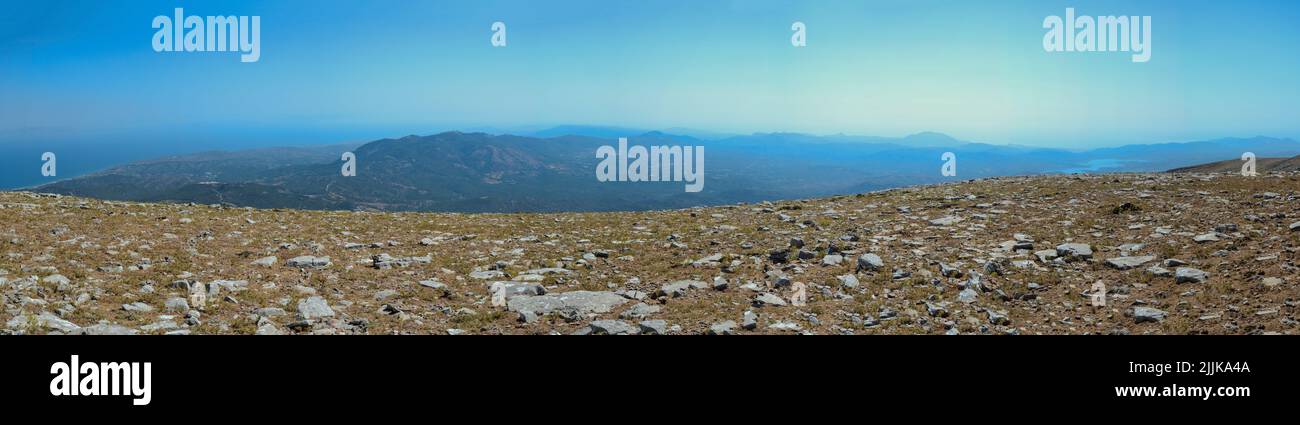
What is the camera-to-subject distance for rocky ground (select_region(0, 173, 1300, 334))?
10.4 m

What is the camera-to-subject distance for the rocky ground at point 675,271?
1036 centimetres

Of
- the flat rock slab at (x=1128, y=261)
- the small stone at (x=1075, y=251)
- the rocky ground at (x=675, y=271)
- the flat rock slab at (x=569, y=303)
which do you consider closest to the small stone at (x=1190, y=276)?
the rocky ground at (x=675, y=271)

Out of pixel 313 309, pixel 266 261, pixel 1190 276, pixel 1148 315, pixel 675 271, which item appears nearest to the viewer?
pixel 1148 315

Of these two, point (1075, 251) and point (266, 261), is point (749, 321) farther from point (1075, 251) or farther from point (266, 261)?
point (266, 261)

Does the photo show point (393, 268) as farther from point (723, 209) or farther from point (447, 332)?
point (723, 209)

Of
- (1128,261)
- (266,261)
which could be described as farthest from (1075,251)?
(266,261)

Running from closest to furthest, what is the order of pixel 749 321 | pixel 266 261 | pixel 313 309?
pixel 749 321, pixel 313 309, pixel 266 261

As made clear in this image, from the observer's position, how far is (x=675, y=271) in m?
15.0

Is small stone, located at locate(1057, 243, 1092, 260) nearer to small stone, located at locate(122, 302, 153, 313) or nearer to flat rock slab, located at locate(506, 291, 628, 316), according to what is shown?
flat rock slab, located at locate(506, 291, 628, 316)

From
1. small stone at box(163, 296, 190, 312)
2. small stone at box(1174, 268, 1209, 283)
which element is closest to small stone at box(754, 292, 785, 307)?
small stone at box(1174, 268, 1209, 283)

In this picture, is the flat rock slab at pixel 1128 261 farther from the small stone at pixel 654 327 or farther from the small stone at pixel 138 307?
the small stone at pixel 138 307

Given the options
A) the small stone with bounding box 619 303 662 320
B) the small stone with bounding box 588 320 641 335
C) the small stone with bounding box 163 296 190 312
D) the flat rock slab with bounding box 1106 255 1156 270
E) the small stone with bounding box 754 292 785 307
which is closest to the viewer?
Answer: the small stone with bounding box 588 320 641 335
